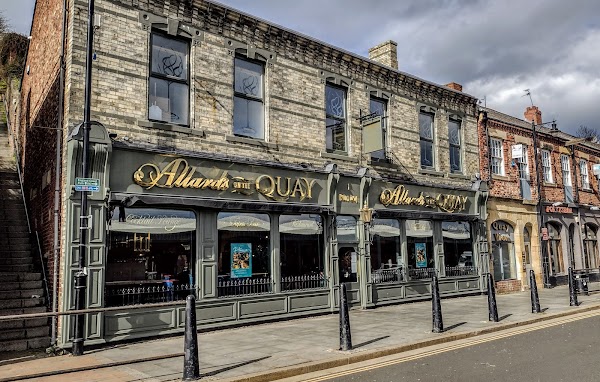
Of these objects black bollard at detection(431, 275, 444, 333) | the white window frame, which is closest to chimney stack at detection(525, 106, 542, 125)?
the white window frame

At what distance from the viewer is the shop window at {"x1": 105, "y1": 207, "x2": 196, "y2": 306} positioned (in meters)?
9.91

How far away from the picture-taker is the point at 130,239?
10117 millimetres

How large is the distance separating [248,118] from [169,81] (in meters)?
2.24

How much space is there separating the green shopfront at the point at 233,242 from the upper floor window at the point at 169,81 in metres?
1.16

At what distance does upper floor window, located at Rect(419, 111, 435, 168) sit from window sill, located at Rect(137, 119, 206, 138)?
29.5 ft

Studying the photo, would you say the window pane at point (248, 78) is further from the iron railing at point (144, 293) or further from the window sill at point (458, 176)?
the window sill at point (458, 176)

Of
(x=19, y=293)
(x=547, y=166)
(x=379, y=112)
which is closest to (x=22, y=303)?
(x=19, y=293)

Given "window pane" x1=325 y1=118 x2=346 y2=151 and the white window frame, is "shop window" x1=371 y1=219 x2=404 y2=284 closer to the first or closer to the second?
"window pane" x1=325 y1=118 x2=346 y2=151

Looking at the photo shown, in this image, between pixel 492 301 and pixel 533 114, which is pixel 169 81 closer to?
pixel 492 301

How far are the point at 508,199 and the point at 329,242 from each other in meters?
10.6

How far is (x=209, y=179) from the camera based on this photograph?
11195 mm

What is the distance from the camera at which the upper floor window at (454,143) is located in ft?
61.4

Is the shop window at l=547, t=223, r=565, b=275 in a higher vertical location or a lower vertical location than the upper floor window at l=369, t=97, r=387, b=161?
lower

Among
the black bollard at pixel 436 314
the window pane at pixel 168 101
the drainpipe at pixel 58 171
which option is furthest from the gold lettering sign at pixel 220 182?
the black bollard at pixel 436 314
